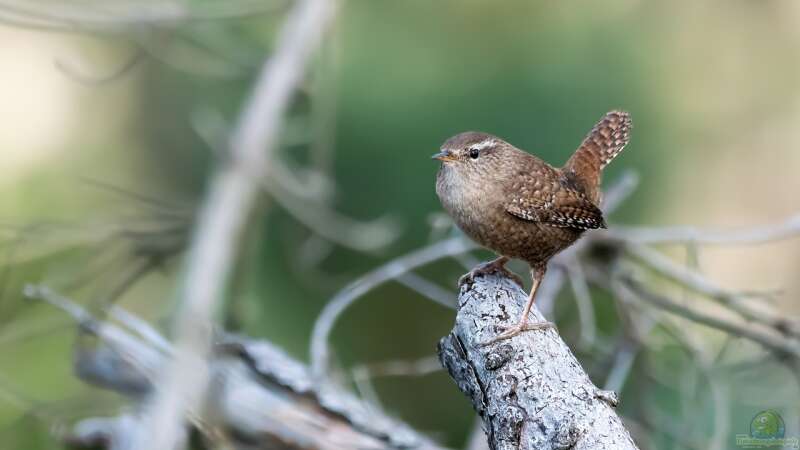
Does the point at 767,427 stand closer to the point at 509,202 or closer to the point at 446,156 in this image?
the point at 509,202

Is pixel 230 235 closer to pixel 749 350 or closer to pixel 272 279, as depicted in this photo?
pixel 749 350

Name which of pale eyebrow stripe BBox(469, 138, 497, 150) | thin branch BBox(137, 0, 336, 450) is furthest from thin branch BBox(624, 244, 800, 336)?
thin branch BBox(137, 0, 336, 450)

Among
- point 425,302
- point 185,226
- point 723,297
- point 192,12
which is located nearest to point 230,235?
point 185,226

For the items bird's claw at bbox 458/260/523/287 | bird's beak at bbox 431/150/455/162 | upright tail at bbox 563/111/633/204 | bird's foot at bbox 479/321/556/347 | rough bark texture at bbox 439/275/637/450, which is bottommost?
rough bark texture at bbox 439/275/637/450

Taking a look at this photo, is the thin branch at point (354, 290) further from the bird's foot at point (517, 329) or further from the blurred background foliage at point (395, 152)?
the bird's foot at point (517, 329)

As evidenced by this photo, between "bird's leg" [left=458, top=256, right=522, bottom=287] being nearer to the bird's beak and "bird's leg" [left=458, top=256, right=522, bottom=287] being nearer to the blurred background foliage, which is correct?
the bird's beak

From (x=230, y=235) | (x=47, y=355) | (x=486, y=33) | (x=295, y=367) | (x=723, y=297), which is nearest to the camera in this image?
(x=230, y=235)
